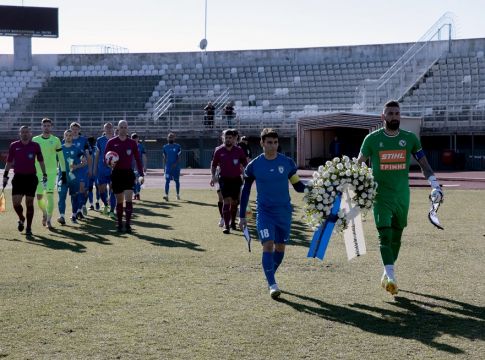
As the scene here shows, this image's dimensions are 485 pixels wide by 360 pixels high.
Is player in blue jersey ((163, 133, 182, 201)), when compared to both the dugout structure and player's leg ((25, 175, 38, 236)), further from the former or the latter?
the dugout structure

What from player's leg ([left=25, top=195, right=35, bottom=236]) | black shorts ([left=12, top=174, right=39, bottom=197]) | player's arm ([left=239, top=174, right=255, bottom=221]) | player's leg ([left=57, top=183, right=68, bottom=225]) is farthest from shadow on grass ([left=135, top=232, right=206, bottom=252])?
player's arm ([left=239, top=174, right=255, bottom=221])

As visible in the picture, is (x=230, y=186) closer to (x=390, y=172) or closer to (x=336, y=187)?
(x=336, y=187)

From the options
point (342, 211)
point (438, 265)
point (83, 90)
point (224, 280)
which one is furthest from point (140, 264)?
point (83, 90)

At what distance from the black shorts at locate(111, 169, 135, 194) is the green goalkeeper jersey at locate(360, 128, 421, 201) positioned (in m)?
7.07

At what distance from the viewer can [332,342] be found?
7.00 m

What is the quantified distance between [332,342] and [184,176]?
3104 centimetres

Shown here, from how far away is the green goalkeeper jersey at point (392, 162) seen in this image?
935 cm

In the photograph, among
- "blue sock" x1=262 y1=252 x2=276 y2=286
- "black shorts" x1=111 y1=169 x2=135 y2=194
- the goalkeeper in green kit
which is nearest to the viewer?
"blue sock" x1=262 y1=252 x2=276 y2=286

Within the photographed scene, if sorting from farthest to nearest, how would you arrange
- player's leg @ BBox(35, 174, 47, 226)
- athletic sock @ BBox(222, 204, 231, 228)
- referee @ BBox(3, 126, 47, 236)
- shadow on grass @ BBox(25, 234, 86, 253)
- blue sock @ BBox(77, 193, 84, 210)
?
blue sock @ BBox(77, 193, 84, 210) < player's leg @ BBox(35, 174, 47, 226) < athletic sock @ BBox(222, 204, 231, 228) < referee @ BBox(3, 126, 47, 236) < shadow on grass @ BBox(25, 234, 86, 253)

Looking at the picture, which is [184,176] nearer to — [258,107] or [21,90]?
[258,107]

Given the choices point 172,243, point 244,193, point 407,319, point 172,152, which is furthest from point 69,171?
point 407,319

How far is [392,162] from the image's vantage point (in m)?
9.36

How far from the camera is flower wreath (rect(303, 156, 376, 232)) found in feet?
30.3

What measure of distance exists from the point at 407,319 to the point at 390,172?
80.0 inches
